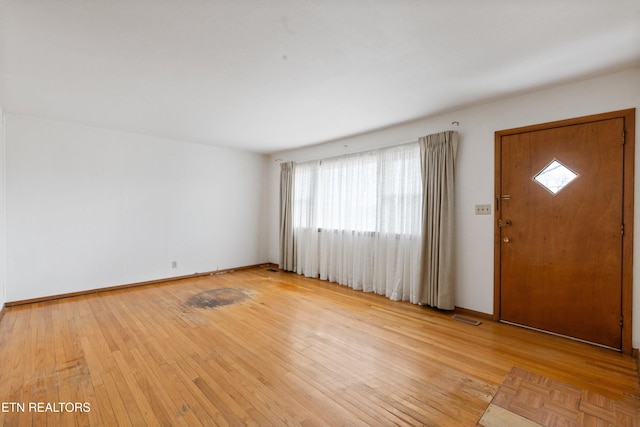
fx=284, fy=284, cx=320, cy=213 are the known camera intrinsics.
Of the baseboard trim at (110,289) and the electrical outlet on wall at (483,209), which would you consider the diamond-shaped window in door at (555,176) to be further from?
the baseboard trim at (110,289)

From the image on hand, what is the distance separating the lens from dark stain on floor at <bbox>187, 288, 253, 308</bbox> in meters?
3.85

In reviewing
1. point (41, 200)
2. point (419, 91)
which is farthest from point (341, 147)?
point (41, 200)

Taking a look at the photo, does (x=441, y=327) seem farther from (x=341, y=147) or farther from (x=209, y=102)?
(x=209, y=102)

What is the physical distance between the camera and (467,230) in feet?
11.6

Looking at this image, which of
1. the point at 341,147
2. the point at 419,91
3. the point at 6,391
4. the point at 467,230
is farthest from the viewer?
the point at 341,147

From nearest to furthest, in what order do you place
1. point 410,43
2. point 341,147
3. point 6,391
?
point 6,391
point 410,43
point 341,147

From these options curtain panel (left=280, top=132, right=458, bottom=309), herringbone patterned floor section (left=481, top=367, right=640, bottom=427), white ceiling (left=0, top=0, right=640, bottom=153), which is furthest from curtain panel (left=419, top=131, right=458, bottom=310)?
herringbone patterned floor section (left=481, top=367, right=640, bottom=427)

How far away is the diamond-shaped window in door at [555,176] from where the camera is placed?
286 centimetres

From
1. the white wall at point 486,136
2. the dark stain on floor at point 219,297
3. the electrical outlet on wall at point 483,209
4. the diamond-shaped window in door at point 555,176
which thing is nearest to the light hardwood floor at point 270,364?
the dark stain on floor at point 219,297

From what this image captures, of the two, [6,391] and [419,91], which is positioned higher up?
[419,91]

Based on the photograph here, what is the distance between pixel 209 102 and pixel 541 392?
13.5 ft

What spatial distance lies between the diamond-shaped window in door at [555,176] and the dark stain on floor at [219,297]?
3949mm

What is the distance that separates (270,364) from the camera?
2346mm

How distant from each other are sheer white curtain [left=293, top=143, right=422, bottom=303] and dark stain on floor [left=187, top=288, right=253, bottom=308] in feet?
4.92
